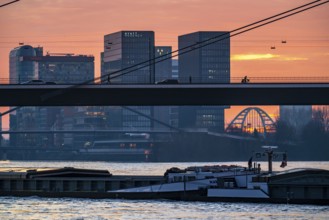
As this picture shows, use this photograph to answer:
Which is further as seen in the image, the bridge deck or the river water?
the bridge deck

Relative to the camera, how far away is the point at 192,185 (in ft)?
329

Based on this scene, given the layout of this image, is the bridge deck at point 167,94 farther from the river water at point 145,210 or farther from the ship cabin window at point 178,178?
the river water at point 145,210

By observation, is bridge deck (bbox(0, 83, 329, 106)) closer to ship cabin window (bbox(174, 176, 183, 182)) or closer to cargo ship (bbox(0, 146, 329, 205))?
cargo ship (bbox(0, 146, 329, 205))

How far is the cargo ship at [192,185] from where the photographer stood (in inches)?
3831

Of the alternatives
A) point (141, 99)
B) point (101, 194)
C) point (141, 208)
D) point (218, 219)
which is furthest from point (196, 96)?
point (218, 219)

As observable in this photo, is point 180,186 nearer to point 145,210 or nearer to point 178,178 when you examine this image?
point 178,178

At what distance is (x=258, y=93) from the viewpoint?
411 feet

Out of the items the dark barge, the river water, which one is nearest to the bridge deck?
the dark barge

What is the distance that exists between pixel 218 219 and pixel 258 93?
4433 centimetres

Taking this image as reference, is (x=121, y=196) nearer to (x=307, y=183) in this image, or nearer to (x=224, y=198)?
A: (x=224, y=198)

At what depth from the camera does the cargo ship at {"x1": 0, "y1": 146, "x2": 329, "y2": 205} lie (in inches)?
3831

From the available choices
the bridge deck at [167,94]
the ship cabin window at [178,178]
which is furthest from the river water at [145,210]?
the bridge deck at [167,94]

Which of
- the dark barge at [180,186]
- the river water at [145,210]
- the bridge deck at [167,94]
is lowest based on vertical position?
the river water at [145,210]

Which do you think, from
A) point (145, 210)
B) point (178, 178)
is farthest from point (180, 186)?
point (145, 210)
